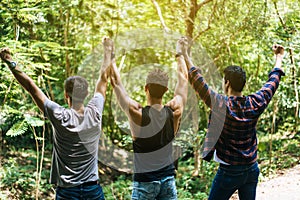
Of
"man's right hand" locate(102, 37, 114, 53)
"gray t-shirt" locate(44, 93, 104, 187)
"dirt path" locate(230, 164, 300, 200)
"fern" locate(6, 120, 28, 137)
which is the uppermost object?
"man's right hand" locate(102, 37, 114, 53)

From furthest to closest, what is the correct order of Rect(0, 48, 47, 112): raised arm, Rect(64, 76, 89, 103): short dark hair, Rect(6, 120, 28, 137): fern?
Rect(6, 120, 28, 137): fern
Rect(64, 76, 89, 103): short dark hair
Rect(0, 48, 47, 112): raised arm

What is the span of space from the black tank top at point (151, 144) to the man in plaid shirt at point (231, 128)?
33cm

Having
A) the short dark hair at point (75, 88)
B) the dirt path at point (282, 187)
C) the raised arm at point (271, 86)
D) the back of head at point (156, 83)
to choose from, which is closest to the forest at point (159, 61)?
the dirt path at point (282, 187)

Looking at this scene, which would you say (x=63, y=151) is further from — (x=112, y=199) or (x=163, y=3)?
(x=163, y=3)

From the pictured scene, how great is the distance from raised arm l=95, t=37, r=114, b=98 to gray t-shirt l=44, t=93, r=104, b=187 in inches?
8.0

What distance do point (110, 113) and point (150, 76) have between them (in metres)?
6.46

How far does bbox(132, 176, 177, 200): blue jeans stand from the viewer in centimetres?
270

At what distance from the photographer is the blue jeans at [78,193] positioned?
2.64 m

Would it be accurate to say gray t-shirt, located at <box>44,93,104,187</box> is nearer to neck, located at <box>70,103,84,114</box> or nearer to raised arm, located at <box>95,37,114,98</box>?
neck, located at <box>70,103,84,114</box>

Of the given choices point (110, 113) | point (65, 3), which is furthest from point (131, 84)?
point (65, 3)

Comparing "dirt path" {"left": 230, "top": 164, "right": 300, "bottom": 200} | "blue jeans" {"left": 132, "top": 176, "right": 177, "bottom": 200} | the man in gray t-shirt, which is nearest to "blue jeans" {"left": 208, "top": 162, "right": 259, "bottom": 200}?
"blue jeans" {"left": 132, "top": 176, "right": 177, "bottom": 200}

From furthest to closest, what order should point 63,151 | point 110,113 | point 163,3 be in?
point 110,113, point 163,3, point 63,151

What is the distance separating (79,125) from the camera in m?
2.65

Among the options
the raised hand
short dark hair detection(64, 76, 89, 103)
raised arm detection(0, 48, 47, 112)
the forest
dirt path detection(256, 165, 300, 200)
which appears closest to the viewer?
raised arm detection(0, 48, 47, 112)
